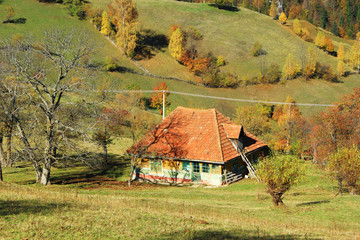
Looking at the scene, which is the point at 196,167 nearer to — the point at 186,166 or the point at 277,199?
the point at 186,166

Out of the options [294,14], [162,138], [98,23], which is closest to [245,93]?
[98,23]

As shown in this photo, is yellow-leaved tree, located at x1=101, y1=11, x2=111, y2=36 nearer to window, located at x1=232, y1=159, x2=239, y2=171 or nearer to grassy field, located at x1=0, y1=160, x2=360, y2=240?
window, located at x1=232, y1=159, x2=239, y2=171

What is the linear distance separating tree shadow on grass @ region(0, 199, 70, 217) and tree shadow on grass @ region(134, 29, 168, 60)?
280ft

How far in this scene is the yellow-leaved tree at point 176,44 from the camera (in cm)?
10425

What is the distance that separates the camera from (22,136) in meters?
27.2

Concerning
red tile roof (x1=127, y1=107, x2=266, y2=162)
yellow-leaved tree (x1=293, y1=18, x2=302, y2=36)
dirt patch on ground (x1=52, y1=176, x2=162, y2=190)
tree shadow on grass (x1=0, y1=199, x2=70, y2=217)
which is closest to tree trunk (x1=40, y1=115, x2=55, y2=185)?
dirt patch on ground (x1=52, y1=176, x2=162, y2=190)

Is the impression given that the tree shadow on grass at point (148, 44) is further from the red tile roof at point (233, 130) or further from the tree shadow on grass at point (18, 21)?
the red tile roof at point (233, 130)

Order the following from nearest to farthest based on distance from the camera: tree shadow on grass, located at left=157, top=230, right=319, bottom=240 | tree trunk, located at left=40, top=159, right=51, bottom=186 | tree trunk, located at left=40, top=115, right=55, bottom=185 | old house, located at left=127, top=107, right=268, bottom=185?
tree shadow on grass, located at left=157, top=230, right=319, bottom=240
tree trunk, located at left=40, top=115, right=55, bottom=185
tree trunk, located at left=40, top=159, right=51, bottom=186
old house, located at left=127, top=107, right=268, bottom=185

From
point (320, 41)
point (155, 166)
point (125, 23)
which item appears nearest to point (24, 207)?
point (155, 166)

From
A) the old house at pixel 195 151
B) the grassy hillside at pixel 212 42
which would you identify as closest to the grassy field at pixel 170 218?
the old house at pixel 195 151

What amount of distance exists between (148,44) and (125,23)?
31.7 feet

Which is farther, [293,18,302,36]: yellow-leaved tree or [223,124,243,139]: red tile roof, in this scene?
[293,18,302,36]: yellow-leaved tree

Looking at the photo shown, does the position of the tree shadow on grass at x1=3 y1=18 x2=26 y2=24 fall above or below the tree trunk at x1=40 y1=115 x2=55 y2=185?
above

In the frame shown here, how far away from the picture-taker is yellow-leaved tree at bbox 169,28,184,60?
104250 millimetres
